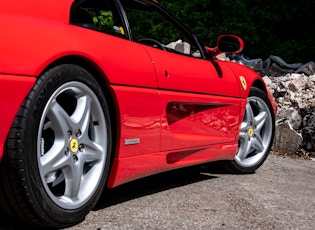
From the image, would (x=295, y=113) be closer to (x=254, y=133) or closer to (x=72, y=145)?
(x=254, y=133)

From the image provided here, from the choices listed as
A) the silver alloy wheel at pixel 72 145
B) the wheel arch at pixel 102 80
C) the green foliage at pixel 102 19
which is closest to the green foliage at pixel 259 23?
the green foliage at pixel 102 19

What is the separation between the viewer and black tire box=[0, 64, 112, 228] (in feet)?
8.38

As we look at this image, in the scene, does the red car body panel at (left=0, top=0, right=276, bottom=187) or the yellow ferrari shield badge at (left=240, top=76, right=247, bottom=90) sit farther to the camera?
the yellow ferrari shield badge at (left=240, top=76, right=247, bottom=90)

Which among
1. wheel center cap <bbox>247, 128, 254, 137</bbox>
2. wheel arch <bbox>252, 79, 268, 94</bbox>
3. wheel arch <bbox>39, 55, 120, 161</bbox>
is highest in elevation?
wheel arch <bbox>39, 55, 120, 161</bbox>

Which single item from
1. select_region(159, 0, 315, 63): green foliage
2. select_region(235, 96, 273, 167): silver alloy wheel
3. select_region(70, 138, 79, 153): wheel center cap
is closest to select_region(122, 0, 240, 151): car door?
select_region(235, 96, 273, 167): silver alloy wheel

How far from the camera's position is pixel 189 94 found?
3957 mm

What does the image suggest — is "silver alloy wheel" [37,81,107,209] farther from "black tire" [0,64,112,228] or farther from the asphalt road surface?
the asphalt road surface

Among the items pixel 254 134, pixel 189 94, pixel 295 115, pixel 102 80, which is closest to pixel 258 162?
pixel 254 134

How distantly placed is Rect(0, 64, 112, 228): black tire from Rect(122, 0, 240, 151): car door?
636 mm

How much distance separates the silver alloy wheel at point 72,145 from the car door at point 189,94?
616 millimetres

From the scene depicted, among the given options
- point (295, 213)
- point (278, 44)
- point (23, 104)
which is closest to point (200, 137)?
point (295, 213)

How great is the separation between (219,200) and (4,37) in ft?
6.55

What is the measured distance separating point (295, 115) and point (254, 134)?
2413 millimetres

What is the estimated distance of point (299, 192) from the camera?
14.6ft
